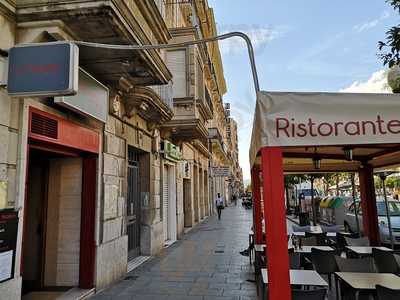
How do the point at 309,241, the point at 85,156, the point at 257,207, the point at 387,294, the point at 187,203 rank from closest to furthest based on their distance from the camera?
the point at 387,294, the point at 85,156, the point at 309,241, the point at 257,207, the point at 187,203

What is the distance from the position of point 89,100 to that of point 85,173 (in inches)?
60.2

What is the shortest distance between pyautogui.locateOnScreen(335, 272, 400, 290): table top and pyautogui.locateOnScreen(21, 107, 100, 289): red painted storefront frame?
438cm

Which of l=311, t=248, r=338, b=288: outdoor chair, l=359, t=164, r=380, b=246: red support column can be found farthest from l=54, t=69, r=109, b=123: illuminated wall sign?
l=359, t=164, r=380, b=246: red support column

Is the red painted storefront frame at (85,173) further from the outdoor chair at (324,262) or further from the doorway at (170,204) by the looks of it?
the doorway at (170,204)

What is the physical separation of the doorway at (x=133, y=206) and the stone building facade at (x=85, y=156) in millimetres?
29

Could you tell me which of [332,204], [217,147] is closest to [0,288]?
[332,204]

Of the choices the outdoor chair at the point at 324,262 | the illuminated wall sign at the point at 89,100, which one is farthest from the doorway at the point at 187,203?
the outdoor chair at the point at 324,262

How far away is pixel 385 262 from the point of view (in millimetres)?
5512

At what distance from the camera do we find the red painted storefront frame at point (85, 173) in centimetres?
585

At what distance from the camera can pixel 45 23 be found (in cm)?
497

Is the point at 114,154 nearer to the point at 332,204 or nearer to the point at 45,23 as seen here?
the point at 45,23

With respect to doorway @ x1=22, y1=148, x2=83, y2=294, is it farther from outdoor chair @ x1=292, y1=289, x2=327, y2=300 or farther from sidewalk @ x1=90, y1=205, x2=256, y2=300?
outdoor chair @ x1=292, y1=289, x2=327, y2=300

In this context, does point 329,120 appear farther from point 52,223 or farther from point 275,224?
point 52,223

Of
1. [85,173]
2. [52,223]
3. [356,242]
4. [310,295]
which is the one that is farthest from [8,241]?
[356,242]
